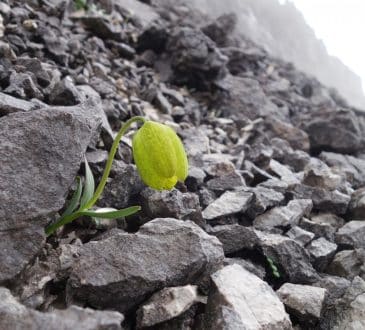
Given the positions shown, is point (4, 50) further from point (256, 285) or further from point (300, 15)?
point (300, 15)

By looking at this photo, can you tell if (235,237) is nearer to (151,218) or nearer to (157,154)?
(151,218)

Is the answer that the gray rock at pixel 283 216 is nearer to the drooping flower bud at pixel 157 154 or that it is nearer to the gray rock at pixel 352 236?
the gray rock at pixel 352 236

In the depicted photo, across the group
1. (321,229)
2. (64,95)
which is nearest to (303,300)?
(321,229)

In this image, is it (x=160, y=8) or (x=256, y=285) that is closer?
(x=256, y=285)

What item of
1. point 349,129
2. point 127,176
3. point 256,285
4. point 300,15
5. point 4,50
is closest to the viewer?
point 256,285

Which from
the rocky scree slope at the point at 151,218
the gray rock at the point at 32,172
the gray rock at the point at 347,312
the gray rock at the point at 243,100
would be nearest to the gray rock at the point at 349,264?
the rocky scree slope at the point at 151,218

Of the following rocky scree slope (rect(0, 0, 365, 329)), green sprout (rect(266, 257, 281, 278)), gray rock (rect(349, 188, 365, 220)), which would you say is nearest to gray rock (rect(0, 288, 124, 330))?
rocky scree slope (rect(0, 0, 365, 329))

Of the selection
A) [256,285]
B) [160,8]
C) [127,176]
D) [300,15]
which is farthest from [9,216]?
[300,15]
